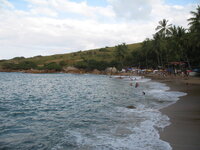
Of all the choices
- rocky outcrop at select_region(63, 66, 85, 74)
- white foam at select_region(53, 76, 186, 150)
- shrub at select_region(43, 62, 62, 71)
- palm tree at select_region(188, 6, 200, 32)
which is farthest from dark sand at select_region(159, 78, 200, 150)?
shrub at select_region(43, 62, 62, 71)

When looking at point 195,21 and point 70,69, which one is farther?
point 70,69

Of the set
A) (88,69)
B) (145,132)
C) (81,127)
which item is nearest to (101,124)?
(81,127)

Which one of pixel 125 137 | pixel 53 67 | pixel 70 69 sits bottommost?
pixel 125 137

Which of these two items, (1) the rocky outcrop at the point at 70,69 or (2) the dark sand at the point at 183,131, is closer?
(2) the dark sand at the point at 183,131

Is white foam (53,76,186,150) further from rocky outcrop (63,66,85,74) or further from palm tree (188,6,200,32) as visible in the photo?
rocky outcrop (63,66,85,74)

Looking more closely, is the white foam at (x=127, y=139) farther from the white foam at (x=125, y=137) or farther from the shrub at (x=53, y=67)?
the shrub at (x=53, y=67)

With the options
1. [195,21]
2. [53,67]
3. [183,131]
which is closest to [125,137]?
[183,131]

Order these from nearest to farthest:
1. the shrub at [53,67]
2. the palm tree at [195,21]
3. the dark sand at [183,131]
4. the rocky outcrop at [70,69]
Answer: the dark sand at [183,131] < the palm tree at [195,21] < the rocky outcrop at [70,69] < the shrub at [53,67]

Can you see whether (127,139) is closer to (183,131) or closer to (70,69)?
(183,131)

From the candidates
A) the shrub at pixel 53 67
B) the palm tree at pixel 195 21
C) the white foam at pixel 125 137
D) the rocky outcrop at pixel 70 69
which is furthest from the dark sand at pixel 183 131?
the shrub at pixel 53 67

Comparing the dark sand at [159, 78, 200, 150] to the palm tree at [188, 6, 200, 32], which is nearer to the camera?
the dark sand at [159, 78, 200, 150]

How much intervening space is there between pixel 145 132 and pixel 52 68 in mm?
136221

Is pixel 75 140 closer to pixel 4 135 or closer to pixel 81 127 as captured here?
pixel 81 127

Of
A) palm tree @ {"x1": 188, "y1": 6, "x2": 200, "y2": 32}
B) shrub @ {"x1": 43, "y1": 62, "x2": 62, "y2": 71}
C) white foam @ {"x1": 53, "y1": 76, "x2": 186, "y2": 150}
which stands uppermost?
palm tree @ {"x1": 188, "y1": 6, "x2": 200, "y2": 32}
